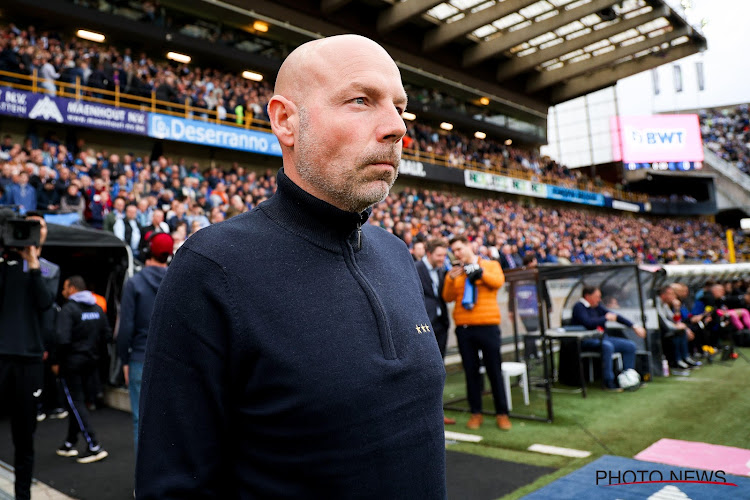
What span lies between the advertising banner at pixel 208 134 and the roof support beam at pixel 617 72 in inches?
784

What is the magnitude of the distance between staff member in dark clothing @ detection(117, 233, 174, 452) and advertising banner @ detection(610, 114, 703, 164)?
117 ft

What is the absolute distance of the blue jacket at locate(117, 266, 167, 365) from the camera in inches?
152

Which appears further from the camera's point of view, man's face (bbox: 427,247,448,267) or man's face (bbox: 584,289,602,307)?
man's face (bbox: 584,289,602,307)

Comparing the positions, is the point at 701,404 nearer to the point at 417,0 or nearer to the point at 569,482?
the point at 569,482

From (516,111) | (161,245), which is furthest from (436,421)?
(516,111)

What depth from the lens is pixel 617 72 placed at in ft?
88.7

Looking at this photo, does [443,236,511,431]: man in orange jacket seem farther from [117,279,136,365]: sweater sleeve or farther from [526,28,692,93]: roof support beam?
[526,28,692,93]: roof support beam

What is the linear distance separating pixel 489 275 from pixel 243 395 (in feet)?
14.5

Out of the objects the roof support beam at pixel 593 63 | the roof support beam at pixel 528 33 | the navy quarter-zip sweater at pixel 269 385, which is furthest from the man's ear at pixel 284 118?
the roof support beam at pixel 593 63

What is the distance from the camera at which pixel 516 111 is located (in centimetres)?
3042

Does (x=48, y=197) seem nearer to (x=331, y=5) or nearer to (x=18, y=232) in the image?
(x=18, y=232)

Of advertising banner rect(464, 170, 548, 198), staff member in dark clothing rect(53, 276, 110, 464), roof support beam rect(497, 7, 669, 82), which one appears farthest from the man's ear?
roof support beam rect(497, 7, 669, 82)

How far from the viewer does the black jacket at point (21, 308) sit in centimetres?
335

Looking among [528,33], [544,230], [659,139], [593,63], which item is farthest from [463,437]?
[659,139]
